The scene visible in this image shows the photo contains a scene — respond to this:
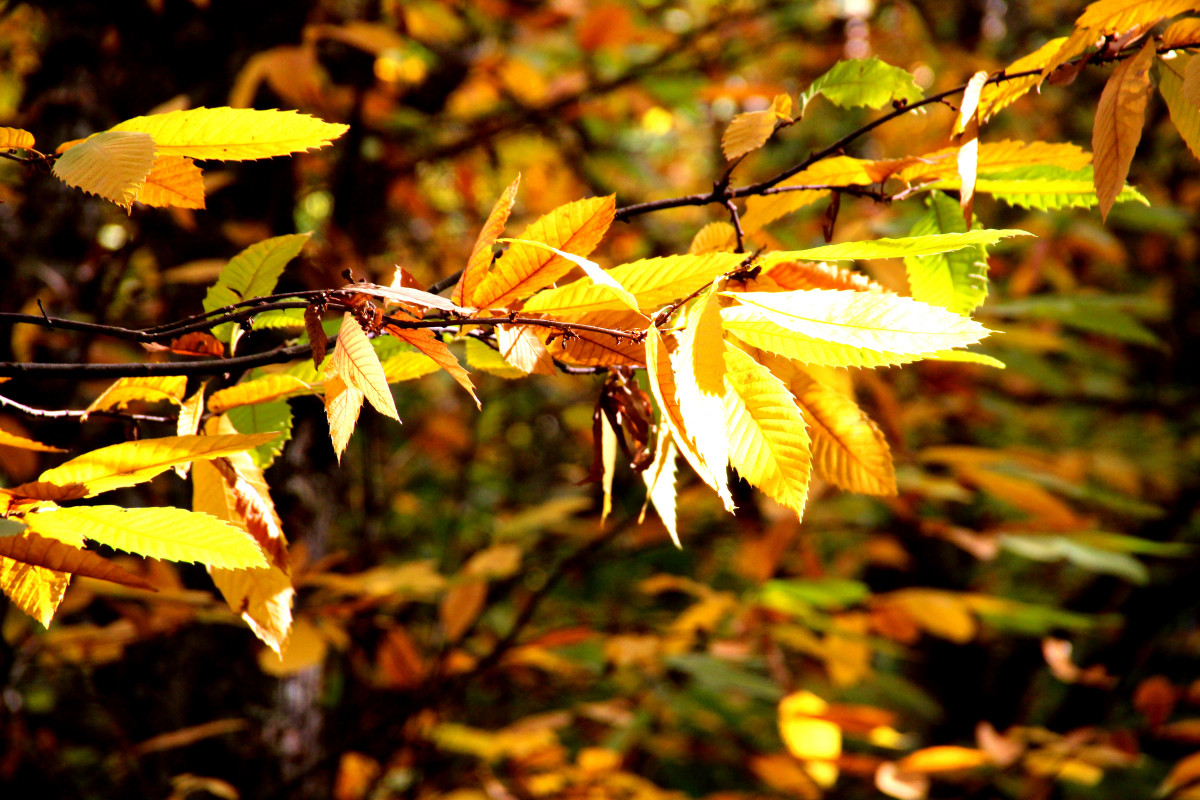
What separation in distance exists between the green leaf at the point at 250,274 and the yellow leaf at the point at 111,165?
0.36 ft

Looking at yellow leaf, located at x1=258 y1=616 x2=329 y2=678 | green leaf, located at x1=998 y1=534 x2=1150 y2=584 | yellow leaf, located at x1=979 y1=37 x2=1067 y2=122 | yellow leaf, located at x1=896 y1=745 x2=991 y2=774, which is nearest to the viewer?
yellow leaf, located at x1=979 y1=37 x2=1067 y2=122

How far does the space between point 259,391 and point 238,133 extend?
15 cm

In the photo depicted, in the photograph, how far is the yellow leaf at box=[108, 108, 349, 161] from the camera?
43 centimetres

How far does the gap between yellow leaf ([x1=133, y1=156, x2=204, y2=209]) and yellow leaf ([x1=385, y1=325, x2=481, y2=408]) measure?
16 cm

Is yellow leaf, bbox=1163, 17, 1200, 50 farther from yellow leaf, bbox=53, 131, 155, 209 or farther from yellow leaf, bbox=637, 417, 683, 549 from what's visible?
yellow leaf, bbox=53, 131, 155, 209

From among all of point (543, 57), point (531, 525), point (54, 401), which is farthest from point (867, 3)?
point (54, 401)

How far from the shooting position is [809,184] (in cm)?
54

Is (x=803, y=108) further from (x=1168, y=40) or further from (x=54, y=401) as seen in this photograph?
(x=54, y=401)

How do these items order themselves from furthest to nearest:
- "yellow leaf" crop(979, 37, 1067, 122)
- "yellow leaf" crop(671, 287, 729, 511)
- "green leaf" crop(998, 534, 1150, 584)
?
1. "green leaf" crop(998, 534, 1150, 584)
2. "yellow leaf" crop(979, 37, 1067, 122)
3. "yellow leaf" crop(671, 287, 729, 511)

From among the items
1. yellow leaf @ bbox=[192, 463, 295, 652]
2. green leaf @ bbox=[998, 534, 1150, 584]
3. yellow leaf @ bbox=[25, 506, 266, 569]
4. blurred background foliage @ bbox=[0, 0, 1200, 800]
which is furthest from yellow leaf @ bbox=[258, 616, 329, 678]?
green leaf @ bbox=[998, 534, 1150, 584]

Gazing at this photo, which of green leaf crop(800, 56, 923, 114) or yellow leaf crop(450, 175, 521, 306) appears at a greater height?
green leaf crop(800, 56, 923, 114)

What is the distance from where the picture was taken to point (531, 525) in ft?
4.32

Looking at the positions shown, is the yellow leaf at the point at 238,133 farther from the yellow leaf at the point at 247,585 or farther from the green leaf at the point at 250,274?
the yellow leaf at the point at 247,585

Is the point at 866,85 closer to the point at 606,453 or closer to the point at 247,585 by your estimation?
the point at 606,453
